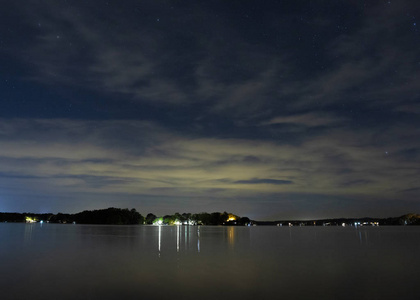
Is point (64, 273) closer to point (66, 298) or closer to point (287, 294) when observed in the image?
point (66, 298)

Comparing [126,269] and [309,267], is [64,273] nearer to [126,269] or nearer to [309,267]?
[126,269]

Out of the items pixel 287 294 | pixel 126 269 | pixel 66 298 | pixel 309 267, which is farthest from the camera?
pixel 309 267

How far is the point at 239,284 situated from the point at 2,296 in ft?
52.6

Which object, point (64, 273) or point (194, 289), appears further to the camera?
point (64, 273)

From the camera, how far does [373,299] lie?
2292 centimetres

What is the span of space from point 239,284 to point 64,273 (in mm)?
15949

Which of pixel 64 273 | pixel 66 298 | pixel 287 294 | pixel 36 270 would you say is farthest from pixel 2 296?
pixel 287 294

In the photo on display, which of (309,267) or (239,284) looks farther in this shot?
(309,267)

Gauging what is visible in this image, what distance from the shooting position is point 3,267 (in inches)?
1415

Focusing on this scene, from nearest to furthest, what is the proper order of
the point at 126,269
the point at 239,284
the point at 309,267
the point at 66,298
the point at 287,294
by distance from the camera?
1. the point at 66,298
2. the point at 287,294
3. the point at 239,284
4. the point at 126,269
5. the point at 309,267

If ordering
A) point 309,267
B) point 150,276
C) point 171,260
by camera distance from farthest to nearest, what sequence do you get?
point 171,260 < point 309,267 < point 150,276

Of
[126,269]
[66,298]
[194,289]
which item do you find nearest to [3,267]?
[126,269]

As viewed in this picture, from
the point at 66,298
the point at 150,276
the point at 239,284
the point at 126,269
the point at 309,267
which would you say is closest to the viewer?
the point at 66,298

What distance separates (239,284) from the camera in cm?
2741
